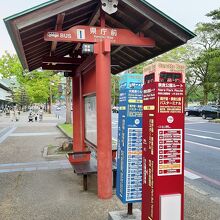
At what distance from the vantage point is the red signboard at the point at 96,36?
5.40 metres

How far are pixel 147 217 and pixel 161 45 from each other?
3947 millimetres

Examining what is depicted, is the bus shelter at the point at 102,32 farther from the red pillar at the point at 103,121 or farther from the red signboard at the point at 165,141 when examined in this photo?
the red signboard at the point at 165,141

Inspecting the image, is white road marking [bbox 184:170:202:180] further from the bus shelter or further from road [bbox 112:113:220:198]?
the bus shelter

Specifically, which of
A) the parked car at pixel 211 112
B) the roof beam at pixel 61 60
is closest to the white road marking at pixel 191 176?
the roof beam at pixel 61 60

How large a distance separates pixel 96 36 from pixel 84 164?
2905 millimetres

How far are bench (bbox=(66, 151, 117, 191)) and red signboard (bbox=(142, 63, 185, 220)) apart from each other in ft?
9.36

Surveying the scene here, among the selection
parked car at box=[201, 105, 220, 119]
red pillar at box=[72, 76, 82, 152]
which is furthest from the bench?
parked car at box=[201, 105, 220, 119]

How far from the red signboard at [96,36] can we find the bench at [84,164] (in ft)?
8.61

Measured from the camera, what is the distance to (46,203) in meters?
5.52

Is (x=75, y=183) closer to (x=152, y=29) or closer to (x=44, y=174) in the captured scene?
(x=44, y=174)

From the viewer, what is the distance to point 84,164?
675 cm

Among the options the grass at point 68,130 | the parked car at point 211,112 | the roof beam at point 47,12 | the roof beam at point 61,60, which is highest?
the roof beam at point 47,12

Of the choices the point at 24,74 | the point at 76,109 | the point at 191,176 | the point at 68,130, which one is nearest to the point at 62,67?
the point at 76,109

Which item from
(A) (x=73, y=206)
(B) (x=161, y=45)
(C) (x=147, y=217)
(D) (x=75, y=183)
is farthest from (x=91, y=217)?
(B) (x=161, y=45)
